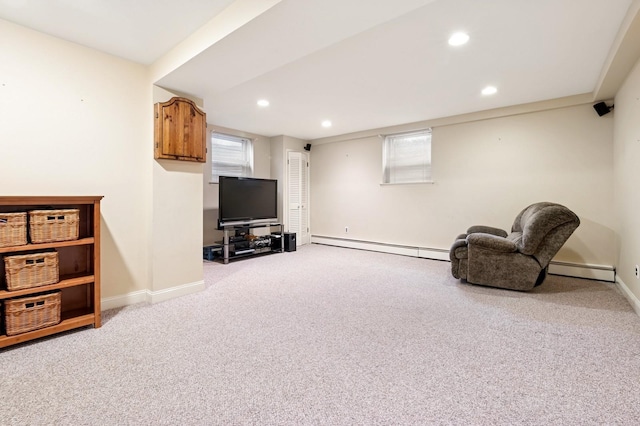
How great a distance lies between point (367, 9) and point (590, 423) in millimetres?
2425

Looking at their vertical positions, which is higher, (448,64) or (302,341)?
→ (448,64)

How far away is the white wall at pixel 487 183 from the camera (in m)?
3.88

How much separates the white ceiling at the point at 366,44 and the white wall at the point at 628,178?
40cm

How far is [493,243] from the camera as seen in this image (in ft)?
11.0

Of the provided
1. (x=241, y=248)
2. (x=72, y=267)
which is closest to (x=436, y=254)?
(x=241, y=248)

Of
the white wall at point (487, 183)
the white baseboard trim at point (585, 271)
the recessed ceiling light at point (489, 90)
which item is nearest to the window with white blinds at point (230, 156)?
the white wall at point (487, 183)

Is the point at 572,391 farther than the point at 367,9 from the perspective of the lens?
No

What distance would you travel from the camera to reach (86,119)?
8.63 feet

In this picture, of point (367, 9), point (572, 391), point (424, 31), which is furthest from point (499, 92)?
point (572, 391)

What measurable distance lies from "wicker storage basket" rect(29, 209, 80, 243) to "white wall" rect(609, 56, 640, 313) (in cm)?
479

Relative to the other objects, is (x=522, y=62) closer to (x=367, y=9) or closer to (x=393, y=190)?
(x=367, y=9)

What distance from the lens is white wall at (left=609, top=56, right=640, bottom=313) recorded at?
2750 millimetres

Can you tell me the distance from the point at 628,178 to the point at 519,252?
1.24m

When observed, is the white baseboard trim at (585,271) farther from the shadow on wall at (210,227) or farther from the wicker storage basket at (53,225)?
the wicker storage basket at (53,225)
